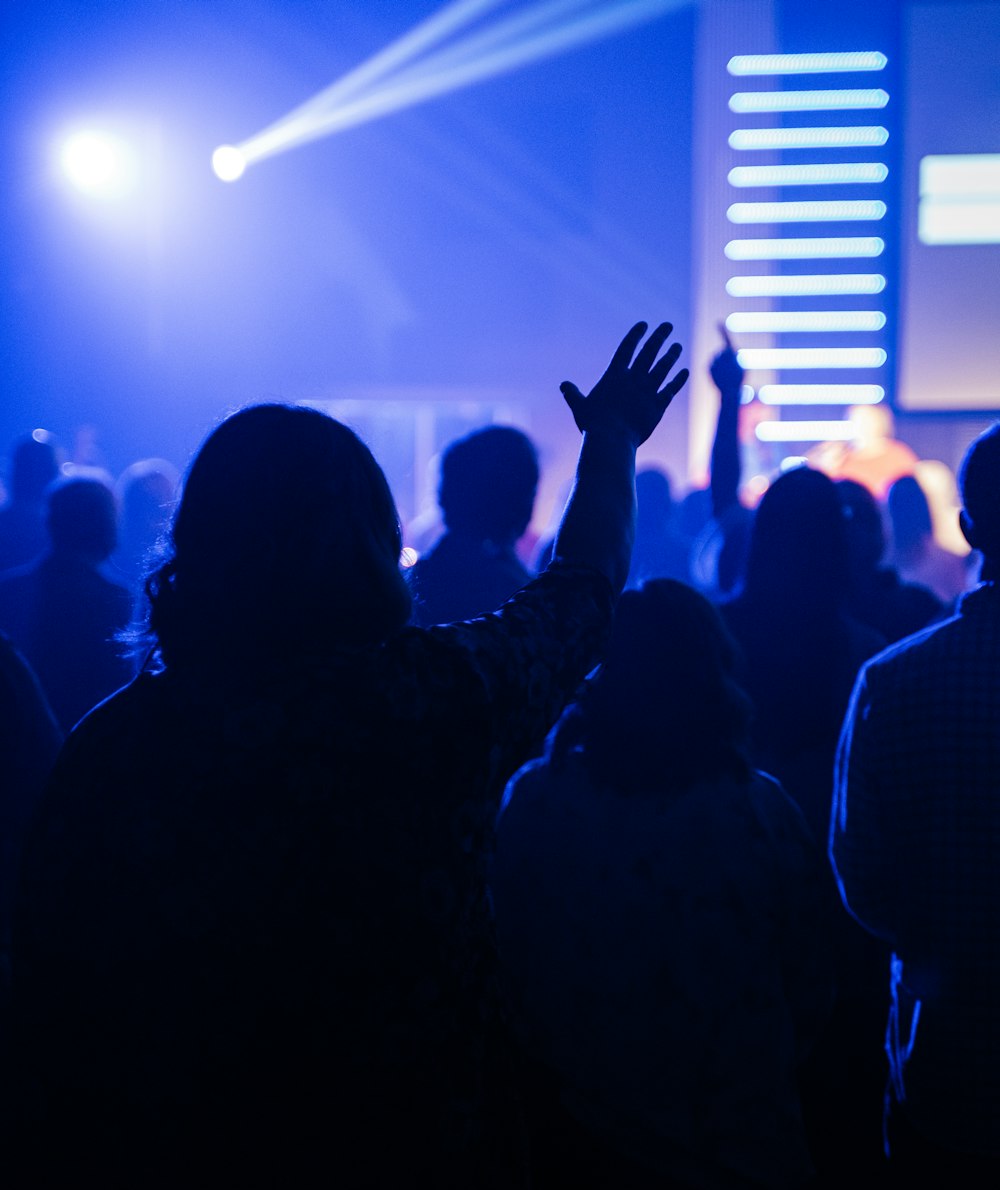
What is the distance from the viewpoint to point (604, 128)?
11.7m

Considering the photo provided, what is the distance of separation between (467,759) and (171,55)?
41.0 feet

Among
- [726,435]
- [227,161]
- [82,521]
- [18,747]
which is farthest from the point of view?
[227,161]

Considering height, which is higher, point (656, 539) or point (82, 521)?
point (82, 521)

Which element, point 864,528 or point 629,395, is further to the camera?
point 864,528

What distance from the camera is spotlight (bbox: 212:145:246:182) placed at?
1165 cm

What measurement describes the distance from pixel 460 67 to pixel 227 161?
2555 millimetres

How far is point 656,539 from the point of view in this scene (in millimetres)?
4766

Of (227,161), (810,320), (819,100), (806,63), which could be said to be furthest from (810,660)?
(227,161)

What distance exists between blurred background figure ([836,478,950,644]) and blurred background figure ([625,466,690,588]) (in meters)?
1.57

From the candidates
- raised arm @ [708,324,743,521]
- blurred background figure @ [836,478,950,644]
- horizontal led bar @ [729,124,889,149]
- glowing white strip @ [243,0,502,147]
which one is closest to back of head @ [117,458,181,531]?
raised arm @ [708,324,743,521]

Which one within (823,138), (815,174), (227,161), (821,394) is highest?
(227,161)

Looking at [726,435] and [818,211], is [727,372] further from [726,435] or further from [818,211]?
[818,211]

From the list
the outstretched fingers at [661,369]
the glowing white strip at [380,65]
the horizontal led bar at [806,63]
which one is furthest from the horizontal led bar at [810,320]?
the outstretched fingers at [661,369]

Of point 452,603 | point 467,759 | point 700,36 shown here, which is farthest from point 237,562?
point 700,36
